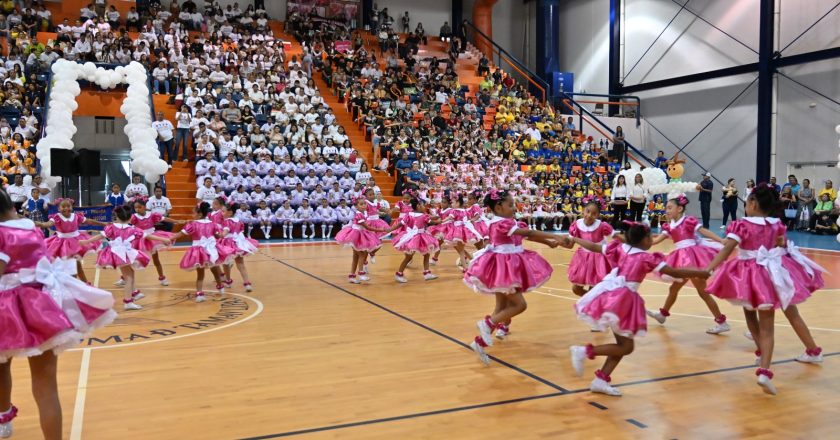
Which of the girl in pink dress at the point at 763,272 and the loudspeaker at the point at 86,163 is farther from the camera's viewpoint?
the loudspeaker at the point at 86,163

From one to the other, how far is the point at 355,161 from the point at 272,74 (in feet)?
14.1

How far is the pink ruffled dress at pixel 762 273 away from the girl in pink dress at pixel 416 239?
203 inches

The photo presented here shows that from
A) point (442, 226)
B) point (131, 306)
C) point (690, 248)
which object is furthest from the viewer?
point (442, 226)

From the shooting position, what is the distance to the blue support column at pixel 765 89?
67.6ft

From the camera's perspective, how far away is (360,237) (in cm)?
931

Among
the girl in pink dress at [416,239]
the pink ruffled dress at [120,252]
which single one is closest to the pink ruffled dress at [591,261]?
the girl in pink dress at [416,239]

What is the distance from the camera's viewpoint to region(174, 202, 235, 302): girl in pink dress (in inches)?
315

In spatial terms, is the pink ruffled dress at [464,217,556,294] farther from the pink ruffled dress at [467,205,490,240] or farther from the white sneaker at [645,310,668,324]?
the pink ruffled dress at [467,205,490,240]

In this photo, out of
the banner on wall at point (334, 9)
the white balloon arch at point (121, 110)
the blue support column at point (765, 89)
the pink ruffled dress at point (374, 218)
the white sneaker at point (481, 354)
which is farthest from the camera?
the banner on wall at point (334, 9)

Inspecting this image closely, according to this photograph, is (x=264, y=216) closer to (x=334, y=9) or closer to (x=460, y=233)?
(x=460, y=233)

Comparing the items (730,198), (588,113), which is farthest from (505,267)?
(588,113)

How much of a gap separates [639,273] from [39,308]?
348 centimetres

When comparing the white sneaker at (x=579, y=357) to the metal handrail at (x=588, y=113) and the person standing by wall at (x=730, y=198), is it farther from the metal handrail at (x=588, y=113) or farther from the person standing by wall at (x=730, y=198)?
the metal handrail at (x=588, y=113)

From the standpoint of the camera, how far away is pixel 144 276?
10156mm
